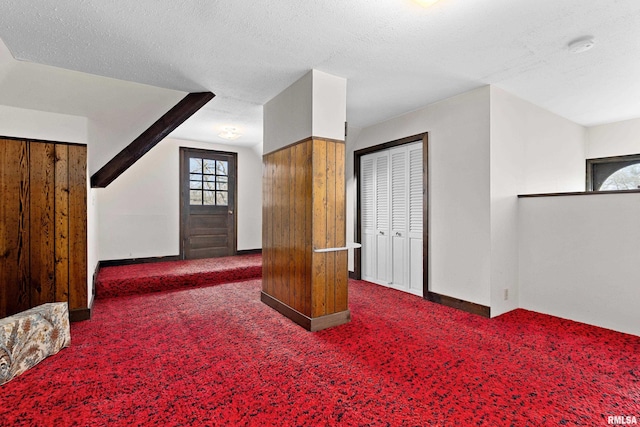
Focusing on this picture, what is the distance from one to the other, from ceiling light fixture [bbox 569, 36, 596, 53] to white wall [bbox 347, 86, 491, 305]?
852mm

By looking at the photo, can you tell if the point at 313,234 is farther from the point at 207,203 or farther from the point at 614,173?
the point at 614,173

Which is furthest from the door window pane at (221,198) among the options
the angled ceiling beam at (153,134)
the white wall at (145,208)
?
the angled ceiling beam at (153,134)

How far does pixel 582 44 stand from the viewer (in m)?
2.42

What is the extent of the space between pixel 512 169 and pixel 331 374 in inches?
116

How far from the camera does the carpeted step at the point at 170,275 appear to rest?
415 cm

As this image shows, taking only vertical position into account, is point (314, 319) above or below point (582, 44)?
below

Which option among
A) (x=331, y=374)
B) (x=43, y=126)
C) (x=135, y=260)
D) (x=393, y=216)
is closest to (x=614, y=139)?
(x=393, y=216)

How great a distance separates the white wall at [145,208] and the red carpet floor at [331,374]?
2318 mm

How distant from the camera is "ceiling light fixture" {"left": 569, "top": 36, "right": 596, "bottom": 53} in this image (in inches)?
93.6

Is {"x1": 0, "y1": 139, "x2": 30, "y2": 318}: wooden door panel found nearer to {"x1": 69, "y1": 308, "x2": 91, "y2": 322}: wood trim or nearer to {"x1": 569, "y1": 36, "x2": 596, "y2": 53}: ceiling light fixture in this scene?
{"x1": 69, "y1": 308, "x2": 91, "y2": 322}: wood trim

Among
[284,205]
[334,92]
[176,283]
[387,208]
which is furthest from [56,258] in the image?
[387,208]

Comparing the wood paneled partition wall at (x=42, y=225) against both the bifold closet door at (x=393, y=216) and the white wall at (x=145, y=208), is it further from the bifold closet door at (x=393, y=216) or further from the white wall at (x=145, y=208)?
the bifold closet door at (x=393, y=216)

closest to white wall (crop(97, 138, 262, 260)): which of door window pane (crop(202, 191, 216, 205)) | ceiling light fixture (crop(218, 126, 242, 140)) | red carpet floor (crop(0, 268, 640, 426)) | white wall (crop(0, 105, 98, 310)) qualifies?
door window pane (crop(202, 191, 216, 205))

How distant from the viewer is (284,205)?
3.43 meters
